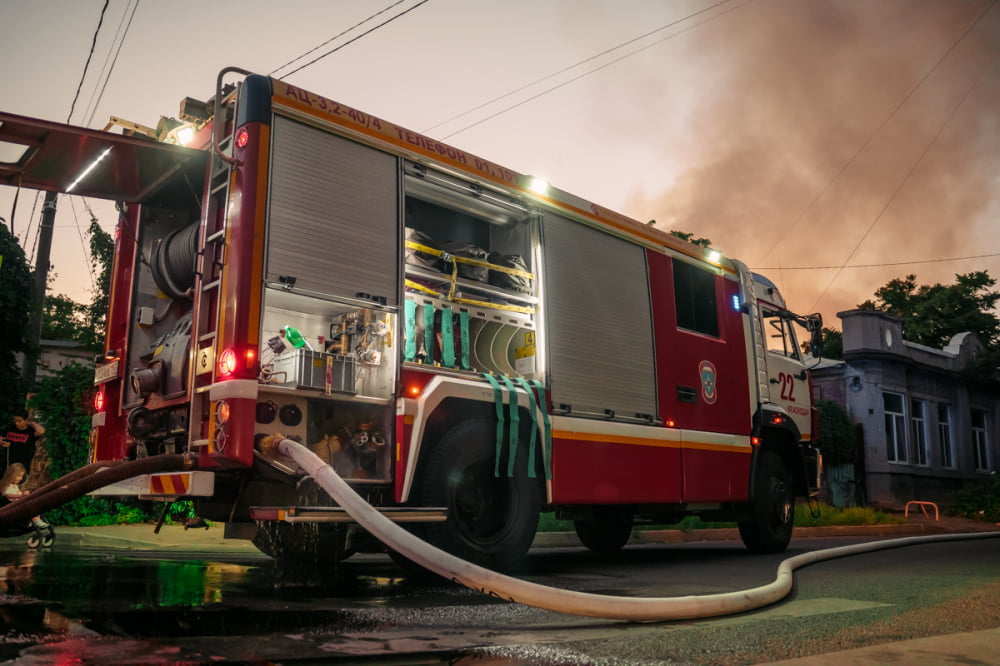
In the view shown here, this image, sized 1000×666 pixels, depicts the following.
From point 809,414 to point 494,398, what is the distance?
19.1ft

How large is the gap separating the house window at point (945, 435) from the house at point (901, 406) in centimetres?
3

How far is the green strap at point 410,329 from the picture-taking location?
6.19 m

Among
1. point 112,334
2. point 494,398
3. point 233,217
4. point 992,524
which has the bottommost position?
point 992,524

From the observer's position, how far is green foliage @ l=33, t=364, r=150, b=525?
39.8 feet

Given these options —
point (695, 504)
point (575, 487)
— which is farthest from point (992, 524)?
point (575, 487)

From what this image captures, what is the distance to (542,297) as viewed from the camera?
23.6ft

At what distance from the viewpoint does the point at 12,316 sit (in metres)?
10.1

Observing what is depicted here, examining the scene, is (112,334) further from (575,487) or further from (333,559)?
(575,487)

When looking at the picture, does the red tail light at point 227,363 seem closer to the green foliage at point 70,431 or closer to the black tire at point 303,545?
the black tire at point 303,545

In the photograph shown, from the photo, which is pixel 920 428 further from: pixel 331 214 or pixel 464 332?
pixel 331 214

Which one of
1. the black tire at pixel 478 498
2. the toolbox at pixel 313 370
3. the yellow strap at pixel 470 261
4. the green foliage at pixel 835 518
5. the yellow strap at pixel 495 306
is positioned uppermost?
the yellow strap at pixel 470 261

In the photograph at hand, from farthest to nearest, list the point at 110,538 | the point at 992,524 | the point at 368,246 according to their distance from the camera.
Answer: the point at 992,524, the point at 110,538, the point at 368,246

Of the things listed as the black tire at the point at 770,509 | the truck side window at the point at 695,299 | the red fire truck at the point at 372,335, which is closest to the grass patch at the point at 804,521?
the black tire at the point at 770,509

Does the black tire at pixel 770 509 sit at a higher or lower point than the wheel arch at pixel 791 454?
lower
